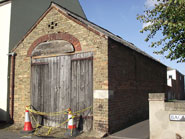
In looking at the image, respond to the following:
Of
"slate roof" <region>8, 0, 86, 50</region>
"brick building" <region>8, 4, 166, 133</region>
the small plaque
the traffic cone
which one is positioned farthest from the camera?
"slate roof" <region>8, 0, 86, 50</region>

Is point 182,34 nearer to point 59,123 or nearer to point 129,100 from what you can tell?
point 129,100

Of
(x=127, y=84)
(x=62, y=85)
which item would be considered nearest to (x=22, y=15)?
(x=62, y=85)

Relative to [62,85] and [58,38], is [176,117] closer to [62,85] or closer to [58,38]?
[62,85]

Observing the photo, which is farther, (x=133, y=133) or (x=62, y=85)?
(x=62, y=85)

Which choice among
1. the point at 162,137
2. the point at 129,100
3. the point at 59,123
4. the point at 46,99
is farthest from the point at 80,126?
the point at 162,137

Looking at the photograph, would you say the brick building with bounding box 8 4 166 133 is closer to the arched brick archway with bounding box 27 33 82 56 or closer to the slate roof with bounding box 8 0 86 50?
the arched brick archway with bounding box 27 33 82 56

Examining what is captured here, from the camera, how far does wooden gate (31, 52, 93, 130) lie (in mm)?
8266

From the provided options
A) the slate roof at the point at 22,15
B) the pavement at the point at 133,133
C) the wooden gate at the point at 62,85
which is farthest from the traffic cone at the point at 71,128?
the slate roof at the point at 22,15

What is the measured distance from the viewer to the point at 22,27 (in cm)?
1152

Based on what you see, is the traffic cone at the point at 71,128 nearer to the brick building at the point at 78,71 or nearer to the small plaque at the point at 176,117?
the brick building at the point at 78,71

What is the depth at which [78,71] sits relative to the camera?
8.55m

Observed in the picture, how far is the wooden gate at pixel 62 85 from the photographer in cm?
827

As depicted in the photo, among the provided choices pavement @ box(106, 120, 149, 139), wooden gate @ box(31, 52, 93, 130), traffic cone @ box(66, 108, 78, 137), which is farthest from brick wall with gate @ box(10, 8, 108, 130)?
traffic cone @ box(66, 108, 78, 137)

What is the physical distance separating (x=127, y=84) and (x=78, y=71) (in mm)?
2582
